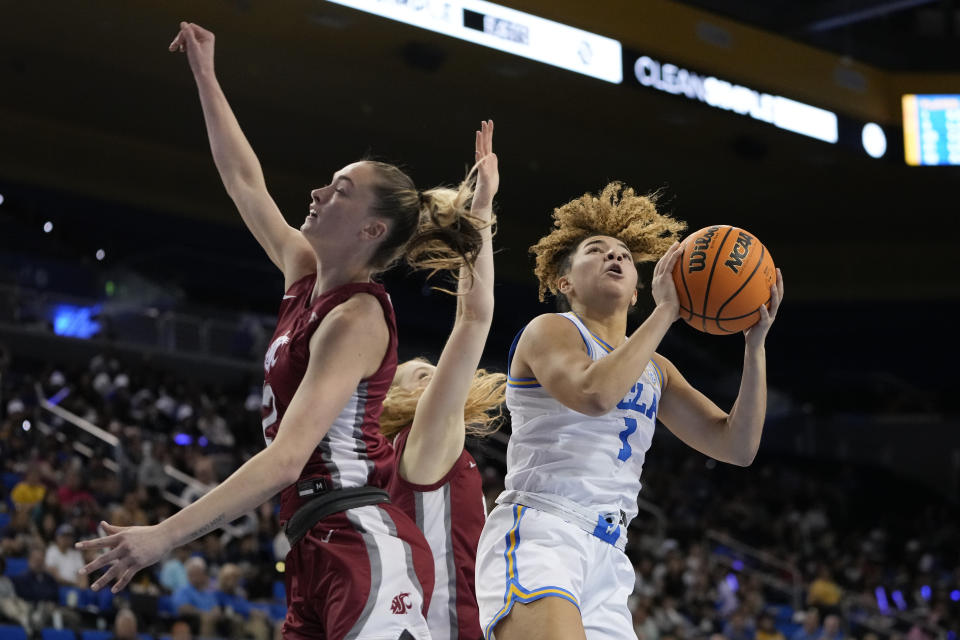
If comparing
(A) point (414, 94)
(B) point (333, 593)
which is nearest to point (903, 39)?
(A) point (414, 94)

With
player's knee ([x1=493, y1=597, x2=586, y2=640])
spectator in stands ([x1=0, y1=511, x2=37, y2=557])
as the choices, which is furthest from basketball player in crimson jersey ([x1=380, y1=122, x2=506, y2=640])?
spectator in stands ([x1=0, y1=511, x2=37, y2=557])

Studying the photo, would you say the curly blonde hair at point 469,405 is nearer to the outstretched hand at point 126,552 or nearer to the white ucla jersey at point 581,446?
the white ucla jersey at point 581,446

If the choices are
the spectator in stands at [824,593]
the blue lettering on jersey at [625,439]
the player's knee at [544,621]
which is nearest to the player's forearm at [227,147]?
the blue lettering on jersey at [625,439]

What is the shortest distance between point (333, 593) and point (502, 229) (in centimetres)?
2035

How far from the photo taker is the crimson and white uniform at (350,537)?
9.05 feet

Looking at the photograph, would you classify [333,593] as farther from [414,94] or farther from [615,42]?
[414,94]

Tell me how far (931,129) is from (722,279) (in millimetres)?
13096

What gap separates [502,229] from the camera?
2297 cm

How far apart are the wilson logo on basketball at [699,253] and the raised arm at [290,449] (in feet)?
4.04

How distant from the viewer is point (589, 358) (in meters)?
3.59

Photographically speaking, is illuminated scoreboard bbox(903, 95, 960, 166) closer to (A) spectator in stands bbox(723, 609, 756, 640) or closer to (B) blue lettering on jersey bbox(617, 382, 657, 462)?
(A) spectator in stands bbox(723, 609, 756, 640)

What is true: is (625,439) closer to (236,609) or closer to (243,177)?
(243,177)

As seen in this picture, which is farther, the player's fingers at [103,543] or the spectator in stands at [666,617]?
the spectator in stands at [666,617]

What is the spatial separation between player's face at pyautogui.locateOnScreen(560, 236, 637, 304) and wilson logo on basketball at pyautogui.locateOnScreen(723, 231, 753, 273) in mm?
311
